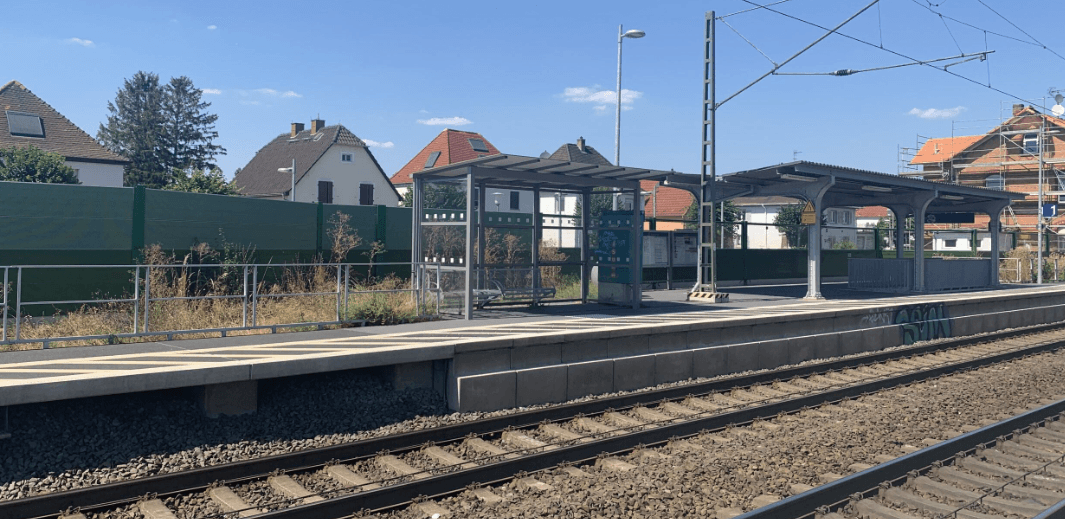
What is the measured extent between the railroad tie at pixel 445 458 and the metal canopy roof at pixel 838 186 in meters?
12.7

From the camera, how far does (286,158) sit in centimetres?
5622

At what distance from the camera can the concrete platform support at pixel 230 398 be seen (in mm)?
8586

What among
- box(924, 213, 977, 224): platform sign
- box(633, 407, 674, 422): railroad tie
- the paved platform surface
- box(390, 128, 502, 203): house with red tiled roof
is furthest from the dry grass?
box(390, 128, 502, 203): house with red tiled roof

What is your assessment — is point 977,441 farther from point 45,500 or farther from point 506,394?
point 45,500

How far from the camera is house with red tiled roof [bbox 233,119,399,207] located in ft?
169

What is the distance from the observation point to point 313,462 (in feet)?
25.5

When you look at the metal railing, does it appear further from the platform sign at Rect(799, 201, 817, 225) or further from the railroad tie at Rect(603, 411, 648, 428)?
the platform sign at Rect(799, 201, 817, 225)

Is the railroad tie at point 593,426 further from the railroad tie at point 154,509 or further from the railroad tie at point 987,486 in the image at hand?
the railroad tie at point 154,509

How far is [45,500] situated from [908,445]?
332 inches

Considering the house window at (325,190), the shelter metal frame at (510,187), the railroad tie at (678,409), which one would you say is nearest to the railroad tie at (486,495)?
the railroad tie at (678,409)

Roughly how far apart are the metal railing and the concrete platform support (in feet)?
7.39

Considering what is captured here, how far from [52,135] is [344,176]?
56.3ft

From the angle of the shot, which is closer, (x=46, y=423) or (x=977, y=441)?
(x=46, y=423)

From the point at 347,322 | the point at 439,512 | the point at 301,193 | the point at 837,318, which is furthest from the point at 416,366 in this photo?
the point at 301,193
